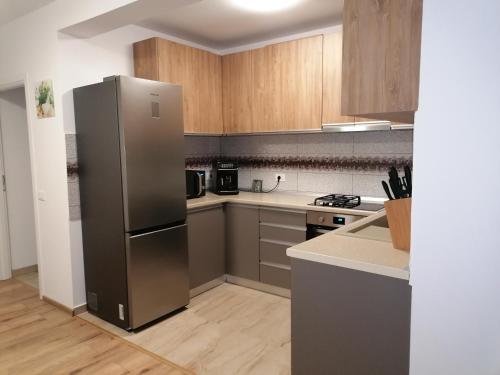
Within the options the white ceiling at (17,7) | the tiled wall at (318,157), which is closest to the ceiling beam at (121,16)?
the white ceiling at (17,7)

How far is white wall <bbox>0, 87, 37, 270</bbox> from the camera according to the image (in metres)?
3.69

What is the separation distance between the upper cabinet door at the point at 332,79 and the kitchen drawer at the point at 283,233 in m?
0.99

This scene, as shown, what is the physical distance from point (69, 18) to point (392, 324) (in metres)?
2.86

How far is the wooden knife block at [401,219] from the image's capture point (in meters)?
1.38

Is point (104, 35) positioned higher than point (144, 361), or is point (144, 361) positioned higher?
point (104, 35)

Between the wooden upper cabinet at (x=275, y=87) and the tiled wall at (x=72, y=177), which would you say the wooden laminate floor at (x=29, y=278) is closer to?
the tiled wall at (x=72, y=177)

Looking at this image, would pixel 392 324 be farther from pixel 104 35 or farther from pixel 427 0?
pixel 104 35

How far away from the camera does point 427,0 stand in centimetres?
104

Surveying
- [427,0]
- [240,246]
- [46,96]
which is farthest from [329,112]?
[46,96]

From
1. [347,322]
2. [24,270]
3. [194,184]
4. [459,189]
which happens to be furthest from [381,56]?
[24,270]

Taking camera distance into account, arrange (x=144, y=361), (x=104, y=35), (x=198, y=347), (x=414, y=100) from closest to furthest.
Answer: (x=414, y=100), (x=144, y=361), (x=198, y=347), (x=104, y=35)

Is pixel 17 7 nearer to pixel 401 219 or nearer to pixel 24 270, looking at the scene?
pixel 24 270

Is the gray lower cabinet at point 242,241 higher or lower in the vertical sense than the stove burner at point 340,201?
lower

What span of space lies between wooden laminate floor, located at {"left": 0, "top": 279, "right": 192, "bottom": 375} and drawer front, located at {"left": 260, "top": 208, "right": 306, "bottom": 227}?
147cm
